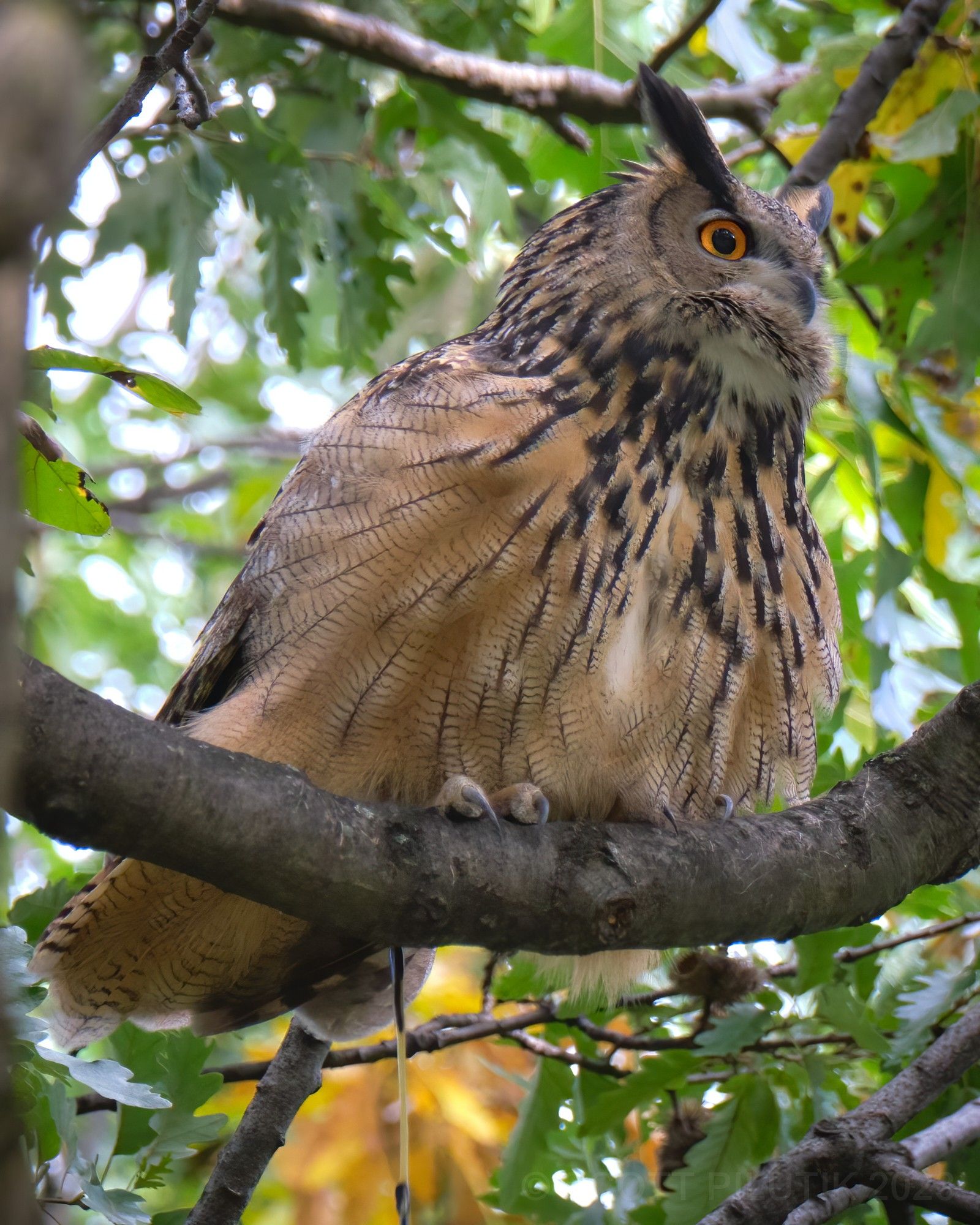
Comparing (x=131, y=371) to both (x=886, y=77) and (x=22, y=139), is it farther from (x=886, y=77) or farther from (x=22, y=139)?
(x=886, y=77)

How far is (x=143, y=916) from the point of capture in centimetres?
226

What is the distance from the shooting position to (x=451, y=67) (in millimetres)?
3248

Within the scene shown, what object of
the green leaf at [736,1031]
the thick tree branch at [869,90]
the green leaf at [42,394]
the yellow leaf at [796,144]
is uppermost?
the yellow leaf at [796,144]

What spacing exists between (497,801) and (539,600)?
0.34 m

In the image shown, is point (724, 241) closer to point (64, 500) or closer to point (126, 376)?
point (126, 376)

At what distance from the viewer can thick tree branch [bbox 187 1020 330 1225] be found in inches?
89.3

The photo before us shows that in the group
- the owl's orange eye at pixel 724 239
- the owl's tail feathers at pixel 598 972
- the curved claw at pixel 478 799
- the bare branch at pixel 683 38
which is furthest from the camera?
the bare branch at pixel 683 38

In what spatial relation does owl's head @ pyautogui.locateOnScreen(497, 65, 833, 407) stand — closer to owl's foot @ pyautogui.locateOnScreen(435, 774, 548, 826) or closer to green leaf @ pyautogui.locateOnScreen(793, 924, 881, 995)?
owl's foot @ pyautogui.locateOnScreen(435, 774, 548, 826)

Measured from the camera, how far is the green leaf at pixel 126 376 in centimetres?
163

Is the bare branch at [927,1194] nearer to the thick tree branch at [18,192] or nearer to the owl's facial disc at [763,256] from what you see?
the owl's facial disc at [763,256]

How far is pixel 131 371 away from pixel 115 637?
17.6ft

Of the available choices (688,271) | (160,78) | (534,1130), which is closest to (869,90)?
(688,271)

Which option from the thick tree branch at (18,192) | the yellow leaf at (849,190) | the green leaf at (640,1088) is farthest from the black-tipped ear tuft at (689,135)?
the thick tree branch at (18,192)

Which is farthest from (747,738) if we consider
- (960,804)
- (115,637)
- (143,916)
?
(115,637)
